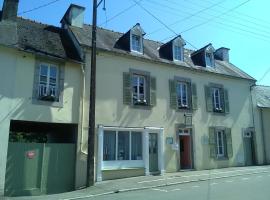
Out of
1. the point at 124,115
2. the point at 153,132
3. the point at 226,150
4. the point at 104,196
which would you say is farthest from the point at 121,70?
the point at 226,150

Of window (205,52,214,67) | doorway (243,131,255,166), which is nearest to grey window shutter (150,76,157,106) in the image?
window (205,52,214,67)

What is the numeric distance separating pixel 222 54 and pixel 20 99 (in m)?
17.2

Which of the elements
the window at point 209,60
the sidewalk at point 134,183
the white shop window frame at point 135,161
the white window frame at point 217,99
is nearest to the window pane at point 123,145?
the white shop window frame at point 135,161

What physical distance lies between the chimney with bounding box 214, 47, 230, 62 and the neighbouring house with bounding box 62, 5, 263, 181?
3.15 m

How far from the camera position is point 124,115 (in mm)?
16906

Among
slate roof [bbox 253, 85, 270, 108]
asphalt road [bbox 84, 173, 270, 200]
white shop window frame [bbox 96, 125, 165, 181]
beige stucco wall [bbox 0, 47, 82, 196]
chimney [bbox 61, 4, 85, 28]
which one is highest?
chimney [bbox 61, 4, 85, 28]

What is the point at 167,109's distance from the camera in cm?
1858

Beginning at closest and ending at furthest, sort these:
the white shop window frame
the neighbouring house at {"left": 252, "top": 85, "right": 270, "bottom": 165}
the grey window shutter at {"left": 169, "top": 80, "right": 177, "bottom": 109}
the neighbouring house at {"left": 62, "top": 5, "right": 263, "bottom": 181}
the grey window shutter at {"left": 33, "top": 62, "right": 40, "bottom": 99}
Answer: the grey window shutter at {"left": 33, "top": 62, "right": 40, "bottom": 99} < the white shop window frame < the neighbouring house at {"left": 62, "top": 5, "right": 263, "bottom": 181} < the grey window shutter at {"left": 169, "top": 80, "right": 177, "bottom": 109} < the neighbouring house at {"left": 252, "top": 85, "right": 270, "bottom": 165}

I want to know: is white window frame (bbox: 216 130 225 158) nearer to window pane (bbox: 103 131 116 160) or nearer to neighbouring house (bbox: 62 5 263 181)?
neighbouring house (bbox: 62 5 263 181)

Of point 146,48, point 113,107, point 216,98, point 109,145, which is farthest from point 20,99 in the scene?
point 216,98

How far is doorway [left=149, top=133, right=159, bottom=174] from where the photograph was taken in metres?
17.5

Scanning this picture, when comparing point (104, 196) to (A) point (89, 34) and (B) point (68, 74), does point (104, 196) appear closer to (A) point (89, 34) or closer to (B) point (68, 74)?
(B) point (68, 74)

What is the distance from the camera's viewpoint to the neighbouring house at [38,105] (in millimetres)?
13312

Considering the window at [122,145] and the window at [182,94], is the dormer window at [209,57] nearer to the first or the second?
the window at [182,94]
